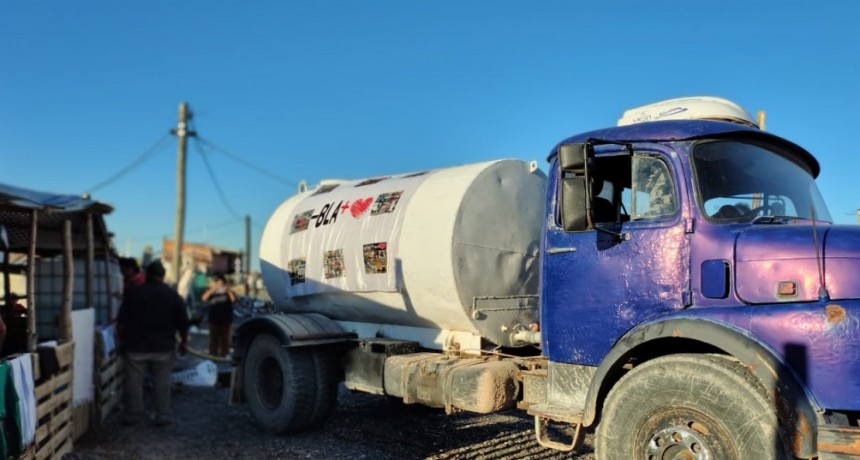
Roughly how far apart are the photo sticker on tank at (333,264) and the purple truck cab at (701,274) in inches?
112

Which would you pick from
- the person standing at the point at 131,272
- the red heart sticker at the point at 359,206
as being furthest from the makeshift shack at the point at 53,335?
the red heart sticker at the point at 359,206

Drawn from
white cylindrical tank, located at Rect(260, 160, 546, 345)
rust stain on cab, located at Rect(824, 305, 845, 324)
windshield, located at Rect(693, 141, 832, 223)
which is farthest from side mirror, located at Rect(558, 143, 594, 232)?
white cylindrical tank, located at Rect(260, 160, 546, 345)

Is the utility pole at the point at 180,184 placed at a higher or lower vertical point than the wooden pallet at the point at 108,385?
higher

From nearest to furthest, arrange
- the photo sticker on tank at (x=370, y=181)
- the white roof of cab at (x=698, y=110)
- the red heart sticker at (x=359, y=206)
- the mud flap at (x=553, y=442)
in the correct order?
1. the mud flap at (x=553, y=442)
2. the white roof of cab at (x=698, y=110)
3. the red heart sticker at (x=359, y=206)
4. the photo sticker on tank at (x=370, y=181)

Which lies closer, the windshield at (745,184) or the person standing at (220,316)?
the windshield at (745,184)

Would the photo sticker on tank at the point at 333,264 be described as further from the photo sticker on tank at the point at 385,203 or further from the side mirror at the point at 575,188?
the side mirror at the point at 575,188

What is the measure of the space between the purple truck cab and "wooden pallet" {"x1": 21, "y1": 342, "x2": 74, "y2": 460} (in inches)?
155

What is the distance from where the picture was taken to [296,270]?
7.86 metres

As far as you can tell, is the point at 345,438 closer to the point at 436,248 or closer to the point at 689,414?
the point at 436,248

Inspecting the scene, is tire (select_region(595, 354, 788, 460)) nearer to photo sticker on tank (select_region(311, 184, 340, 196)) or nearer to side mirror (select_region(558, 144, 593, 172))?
side mirror (select_region(558, 144, 593, 172))

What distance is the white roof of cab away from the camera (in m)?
4.82

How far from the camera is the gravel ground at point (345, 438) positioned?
245 inches

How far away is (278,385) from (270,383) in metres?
0.16

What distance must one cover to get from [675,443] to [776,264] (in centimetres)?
113
